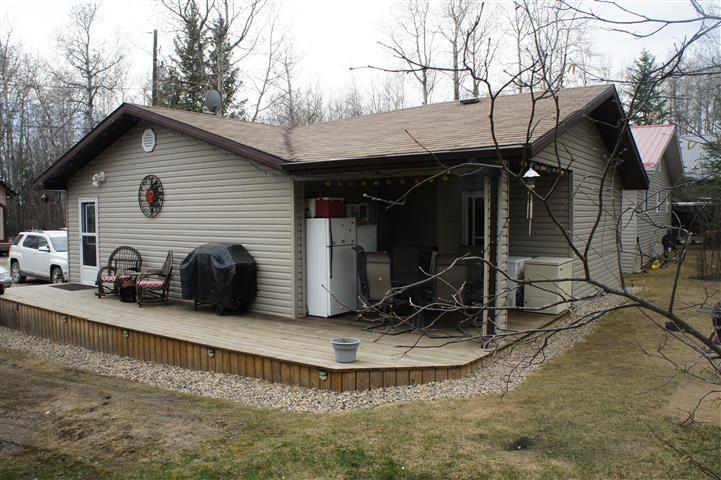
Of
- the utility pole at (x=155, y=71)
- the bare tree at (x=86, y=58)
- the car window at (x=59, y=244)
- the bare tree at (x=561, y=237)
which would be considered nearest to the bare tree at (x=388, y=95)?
the utility pole at (x=155, y=71)

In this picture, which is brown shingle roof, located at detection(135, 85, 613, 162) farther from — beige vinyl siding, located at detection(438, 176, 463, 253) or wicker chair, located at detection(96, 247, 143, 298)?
wicker chair, located at detection(96, 247, 143, 298)

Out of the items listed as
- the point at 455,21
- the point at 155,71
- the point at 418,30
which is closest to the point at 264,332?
the point at 455,21

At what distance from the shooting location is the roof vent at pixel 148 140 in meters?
10.3

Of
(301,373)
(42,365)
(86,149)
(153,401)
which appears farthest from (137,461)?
(86,149)

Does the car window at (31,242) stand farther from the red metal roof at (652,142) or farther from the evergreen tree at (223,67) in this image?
the red metal roof at (652,142)

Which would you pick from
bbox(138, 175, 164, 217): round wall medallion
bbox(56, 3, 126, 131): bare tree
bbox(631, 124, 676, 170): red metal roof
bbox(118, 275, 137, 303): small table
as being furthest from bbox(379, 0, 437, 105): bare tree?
bbox(118, 275, 137, 303): small table

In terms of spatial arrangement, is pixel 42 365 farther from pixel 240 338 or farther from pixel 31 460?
pixel 31 460

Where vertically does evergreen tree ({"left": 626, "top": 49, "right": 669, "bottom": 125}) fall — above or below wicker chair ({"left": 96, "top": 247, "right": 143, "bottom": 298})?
above

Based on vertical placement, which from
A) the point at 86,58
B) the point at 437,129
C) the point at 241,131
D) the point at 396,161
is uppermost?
the point at 86,58

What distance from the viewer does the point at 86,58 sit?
28578mm

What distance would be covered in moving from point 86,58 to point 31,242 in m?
16.9

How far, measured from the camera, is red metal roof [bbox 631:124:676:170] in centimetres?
1686

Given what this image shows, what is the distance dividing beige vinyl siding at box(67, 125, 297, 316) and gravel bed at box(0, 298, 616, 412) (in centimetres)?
212

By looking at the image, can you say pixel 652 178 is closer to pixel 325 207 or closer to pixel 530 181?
pixel 530 181
